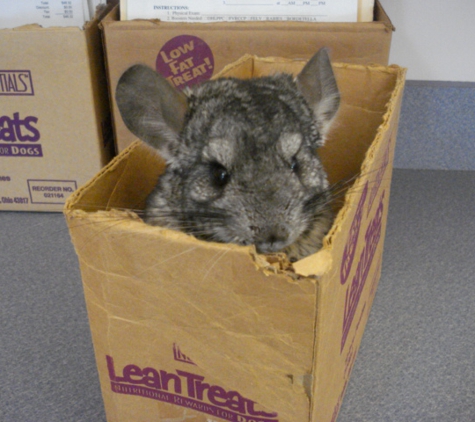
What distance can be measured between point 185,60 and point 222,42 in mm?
138

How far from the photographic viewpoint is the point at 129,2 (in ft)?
5.66

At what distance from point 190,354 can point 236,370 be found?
3.2 inches

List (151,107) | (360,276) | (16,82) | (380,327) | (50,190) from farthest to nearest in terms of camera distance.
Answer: (50,190), (16,82), (380,327), (360,276), (151,107)

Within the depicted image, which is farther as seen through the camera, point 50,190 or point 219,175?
point 50,190

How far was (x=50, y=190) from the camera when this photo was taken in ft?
6.50

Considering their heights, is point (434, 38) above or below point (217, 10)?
below

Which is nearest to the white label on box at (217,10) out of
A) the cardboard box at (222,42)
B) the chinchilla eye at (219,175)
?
the cardboard box at (222,42)

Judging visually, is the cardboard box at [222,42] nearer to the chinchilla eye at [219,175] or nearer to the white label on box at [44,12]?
the white label on box at [44,12]

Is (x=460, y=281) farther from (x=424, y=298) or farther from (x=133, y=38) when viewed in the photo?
(x=133, y=38)

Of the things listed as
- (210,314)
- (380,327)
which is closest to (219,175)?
(210,314)

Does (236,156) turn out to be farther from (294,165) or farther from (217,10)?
(217,10)

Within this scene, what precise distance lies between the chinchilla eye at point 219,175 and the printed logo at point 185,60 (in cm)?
74

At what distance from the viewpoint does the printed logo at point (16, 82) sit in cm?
177

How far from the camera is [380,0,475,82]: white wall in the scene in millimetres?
2037
